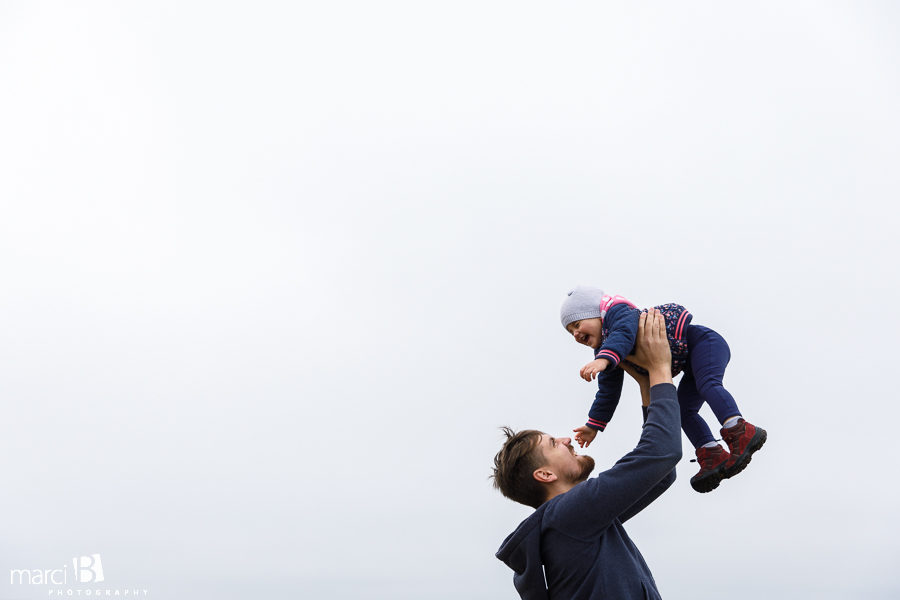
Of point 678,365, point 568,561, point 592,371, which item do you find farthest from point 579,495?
point 678,365

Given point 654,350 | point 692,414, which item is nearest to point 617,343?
point 654,350

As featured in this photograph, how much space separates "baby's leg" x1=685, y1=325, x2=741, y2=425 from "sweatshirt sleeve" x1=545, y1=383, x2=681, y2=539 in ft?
2.88

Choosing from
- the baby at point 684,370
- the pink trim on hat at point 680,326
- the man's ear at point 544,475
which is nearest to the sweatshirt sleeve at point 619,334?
the baby at point 684,370

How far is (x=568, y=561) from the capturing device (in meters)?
4.20

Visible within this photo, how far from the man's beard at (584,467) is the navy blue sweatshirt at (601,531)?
38cm

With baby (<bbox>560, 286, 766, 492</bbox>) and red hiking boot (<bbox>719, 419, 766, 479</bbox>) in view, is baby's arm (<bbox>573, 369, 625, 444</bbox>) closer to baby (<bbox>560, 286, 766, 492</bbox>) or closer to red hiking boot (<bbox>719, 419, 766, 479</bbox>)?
baby (<bbox>560, 286, 766, 492</bbox>)

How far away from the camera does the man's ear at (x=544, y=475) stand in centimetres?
463

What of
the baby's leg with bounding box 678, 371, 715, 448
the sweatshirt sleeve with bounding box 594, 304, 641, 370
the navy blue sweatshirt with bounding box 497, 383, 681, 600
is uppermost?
the sweatshirt sleeve with bounding box 594, 304, 641, 370

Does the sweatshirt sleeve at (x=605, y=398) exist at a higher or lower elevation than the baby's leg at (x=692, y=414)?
higher

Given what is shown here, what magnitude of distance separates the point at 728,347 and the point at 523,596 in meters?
2.00

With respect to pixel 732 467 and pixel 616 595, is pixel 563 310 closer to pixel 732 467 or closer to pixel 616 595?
pixel 732 467

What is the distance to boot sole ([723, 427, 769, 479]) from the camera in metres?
4.75

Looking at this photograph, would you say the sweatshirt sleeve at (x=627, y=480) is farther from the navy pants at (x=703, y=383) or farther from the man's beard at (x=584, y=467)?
the navy pants at (x=703, y=383)

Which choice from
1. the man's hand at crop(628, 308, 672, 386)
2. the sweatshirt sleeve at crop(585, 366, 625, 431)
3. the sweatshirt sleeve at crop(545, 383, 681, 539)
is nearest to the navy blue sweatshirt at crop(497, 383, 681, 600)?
the sweatshirt sleeve at crop(545, 383, 681, 539)
